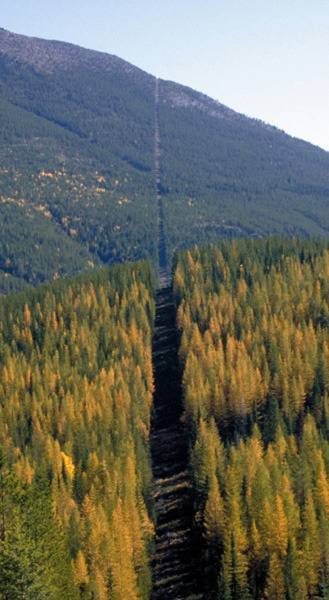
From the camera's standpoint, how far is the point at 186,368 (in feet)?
600

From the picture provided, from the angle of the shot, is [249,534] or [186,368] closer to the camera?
[249,534]

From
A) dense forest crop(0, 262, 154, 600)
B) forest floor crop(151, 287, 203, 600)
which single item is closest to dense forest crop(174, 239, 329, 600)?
forest floor crop(151, 287, 203, 600)

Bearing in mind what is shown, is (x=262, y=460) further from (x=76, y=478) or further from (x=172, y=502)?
(x=76, y=478)

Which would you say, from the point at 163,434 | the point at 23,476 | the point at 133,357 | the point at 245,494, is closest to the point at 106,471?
the point at 23,476

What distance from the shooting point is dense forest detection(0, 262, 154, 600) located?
7800 cm

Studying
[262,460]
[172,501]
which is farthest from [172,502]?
[262,460]

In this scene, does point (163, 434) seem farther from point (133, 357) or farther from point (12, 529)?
point (12, 529)

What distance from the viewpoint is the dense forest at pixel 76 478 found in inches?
3071

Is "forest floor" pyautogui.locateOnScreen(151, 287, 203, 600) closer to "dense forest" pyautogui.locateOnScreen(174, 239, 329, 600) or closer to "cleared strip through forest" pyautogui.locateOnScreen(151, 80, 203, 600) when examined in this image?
"cleared strip through forest" pyautogui.locateOnScreen(151, 80, 203, 600)

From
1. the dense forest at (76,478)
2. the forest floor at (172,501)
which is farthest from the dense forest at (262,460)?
the dense forest at (76,478)

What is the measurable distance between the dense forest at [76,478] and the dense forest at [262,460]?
9.32 meters

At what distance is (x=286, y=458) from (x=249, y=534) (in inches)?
1066

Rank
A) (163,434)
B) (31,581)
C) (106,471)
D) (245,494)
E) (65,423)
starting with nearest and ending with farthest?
1. (31,581)
2. (245,494)
3. (106,471)
4. (65,423)
5. (163,434)

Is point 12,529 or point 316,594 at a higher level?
point 12,529
